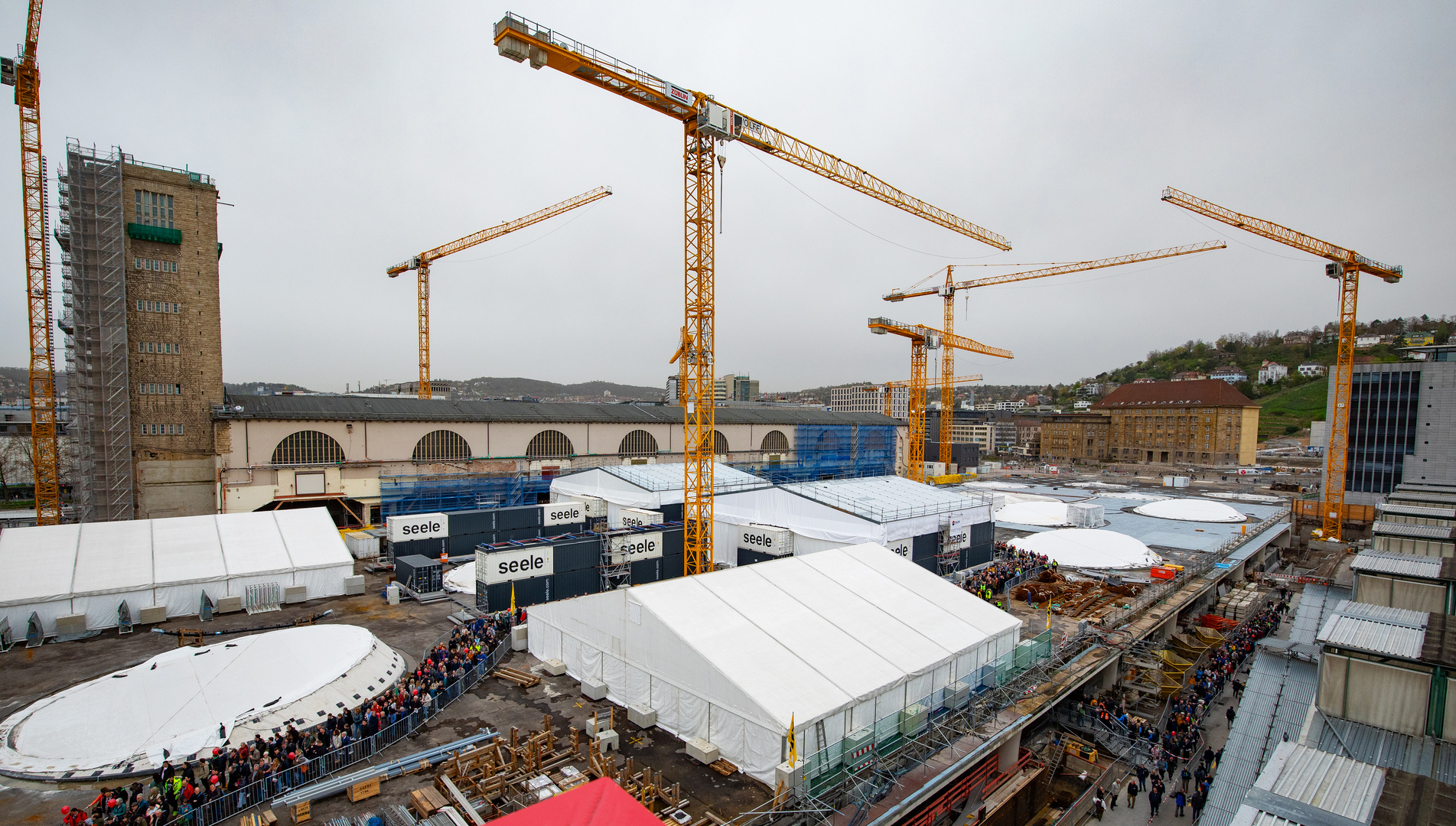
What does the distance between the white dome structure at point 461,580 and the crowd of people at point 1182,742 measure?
72.9ft

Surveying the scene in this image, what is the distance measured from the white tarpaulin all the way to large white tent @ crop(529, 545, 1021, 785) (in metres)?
15.1

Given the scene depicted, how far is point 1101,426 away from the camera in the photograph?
112 m

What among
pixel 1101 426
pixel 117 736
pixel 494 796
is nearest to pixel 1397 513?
pixel 494 796

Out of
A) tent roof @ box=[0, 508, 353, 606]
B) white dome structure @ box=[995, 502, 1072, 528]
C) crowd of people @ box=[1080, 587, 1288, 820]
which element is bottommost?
crowd of people @ box=[1080, 587, 1288, 820]

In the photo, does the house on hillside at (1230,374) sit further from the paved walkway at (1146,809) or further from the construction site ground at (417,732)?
the construction site ground at (417,732)

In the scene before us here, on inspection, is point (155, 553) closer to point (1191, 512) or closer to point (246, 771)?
point (246, 771)

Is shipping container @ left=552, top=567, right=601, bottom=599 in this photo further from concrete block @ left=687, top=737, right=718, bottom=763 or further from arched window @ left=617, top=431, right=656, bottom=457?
arched window @ left=617, top=431, right=656, bottom=457

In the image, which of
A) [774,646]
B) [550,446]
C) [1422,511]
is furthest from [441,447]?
[1422,511]

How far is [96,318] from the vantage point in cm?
3359

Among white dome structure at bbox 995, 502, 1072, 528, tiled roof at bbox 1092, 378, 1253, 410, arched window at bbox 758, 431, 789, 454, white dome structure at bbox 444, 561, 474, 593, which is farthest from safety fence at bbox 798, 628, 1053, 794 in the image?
tiled roof at bbox 1092, 378, 1253, 410

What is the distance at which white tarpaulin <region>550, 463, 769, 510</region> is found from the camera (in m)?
34.5

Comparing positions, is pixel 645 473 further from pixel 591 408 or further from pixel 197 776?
pixel 197 776

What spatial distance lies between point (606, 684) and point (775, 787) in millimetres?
5493

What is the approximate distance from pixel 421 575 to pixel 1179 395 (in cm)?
11591
